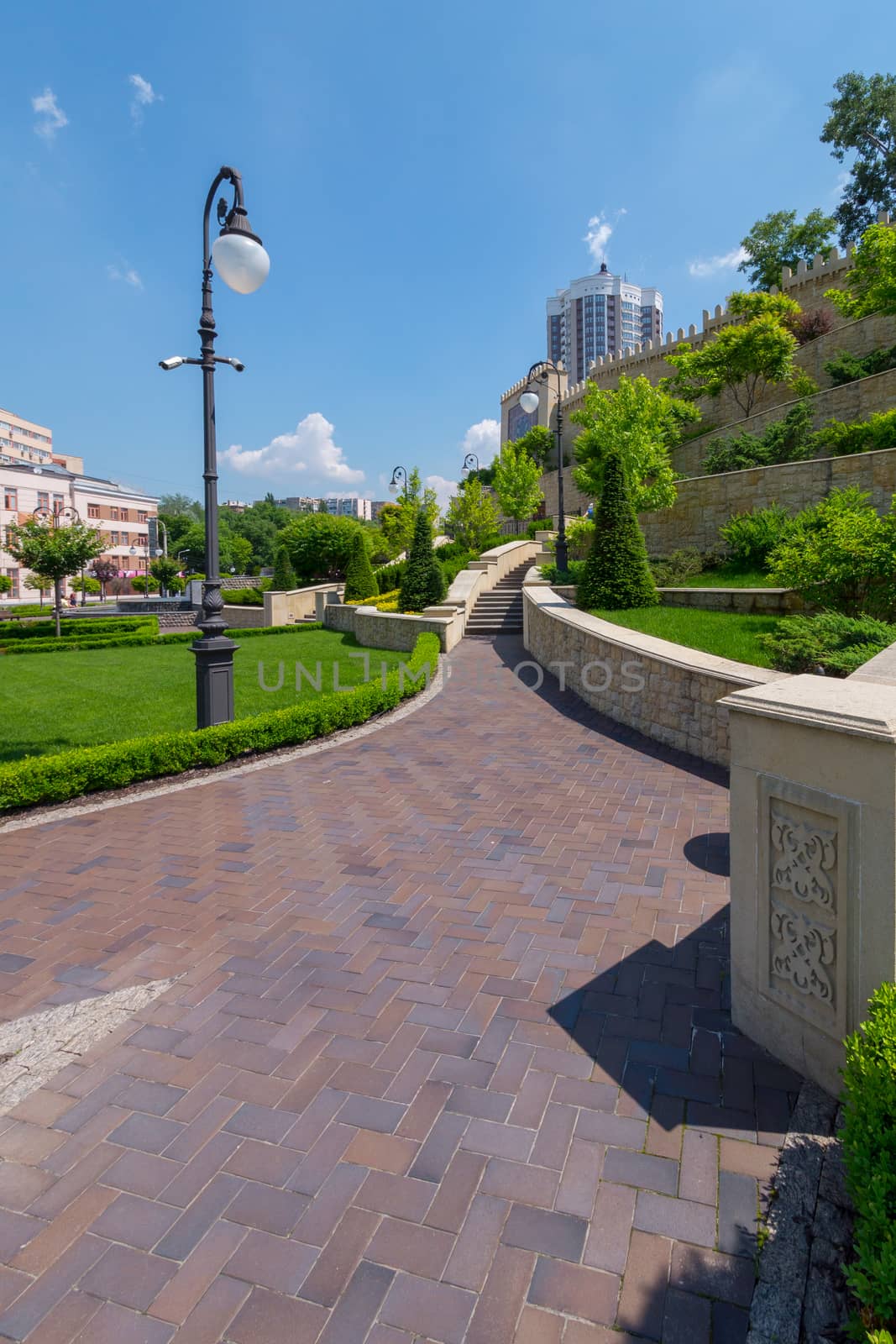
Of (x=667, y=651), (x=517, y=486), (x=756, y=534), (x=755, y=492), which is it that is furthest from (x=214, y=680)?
(x=517, y=486)

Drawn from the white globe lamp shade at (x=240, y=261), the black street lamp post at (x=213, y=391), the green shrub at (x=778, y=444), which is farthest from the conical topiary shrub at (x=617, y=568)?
the green shrub at (x=778, y=444)

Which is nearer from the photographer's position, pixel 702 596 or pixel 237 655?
pixel 702 596

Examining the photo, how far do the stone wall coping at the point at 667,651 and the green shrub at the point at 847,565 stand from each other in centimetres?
203

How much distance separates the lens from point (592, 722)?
902 cm

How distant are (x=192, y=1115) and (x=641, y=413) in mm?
20219

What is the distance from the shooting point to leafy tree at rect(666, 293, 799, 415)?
25.9m

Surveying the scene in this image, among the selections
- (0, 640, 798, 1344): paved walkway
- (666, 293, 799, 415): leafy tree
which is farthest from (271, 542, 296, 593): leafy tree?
(0, 640, 798, 1344): paved walkway

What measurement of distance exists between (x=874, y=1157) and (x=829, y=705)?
56.5 inches

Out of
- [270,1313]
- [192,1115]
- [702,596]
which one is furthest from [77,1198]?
[702,596]

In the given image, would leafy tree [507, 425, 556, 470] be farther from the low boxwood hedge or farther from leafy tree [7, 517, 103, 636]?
the low boxwood hedge

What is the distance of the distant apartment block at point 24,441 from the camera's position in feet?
247

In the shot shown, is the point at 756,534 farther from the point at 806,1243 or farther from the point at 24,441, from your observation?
the point at 24,441

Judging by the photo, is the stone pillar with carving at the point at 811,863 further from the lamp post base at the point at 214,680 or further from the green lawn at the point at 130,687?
the green lawn at the point at 130,687

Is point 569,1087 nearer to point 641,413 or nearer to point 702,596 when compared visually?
point 702,596
